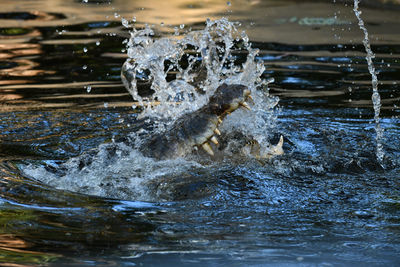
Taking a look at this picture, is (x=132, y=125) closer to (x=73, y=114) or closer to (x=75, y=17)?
(x=73, y=114)

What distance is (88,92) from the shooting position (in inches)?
230

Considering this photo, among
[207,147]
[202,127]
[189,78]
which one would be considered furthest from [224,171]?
[189,78]

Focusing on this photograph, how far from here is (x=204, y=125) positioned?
3.54 m

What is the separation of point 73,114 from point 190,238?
105 inches

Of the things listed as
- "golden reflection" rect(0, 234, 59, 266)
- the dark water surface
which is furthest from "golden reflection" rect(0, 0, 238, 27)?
"golden reflection" rect(0, 234, 59, 266)

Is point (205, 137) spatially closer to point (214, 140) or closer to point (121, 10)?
point (214, 140)

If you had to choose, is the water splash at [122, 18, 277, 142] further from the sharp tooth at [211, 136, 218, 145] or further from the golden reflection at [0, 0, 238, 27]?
the golden reflection at [0, 0, 238, 27]

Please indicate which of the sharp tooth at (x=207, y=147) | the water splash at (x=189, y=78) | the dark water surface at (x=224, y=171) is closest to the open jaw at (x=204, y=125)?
the sharp tooth at (x=207, y=147)

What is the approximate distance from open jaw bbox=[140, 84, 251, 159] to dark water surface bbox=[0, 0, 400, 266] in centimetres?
19

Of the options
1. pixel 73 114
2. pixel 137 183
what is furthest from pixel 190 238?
pixel 73 114

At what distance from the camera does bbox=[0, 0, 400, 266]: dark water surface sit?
2586 millimetres

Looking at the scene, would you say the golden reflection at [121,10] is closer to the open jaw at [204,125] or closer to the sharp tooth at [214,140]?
the open jaw at [204,125]

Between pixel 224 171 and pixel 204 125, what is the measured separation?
27 cm

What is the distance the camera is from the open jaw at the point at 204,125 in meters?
3.51
